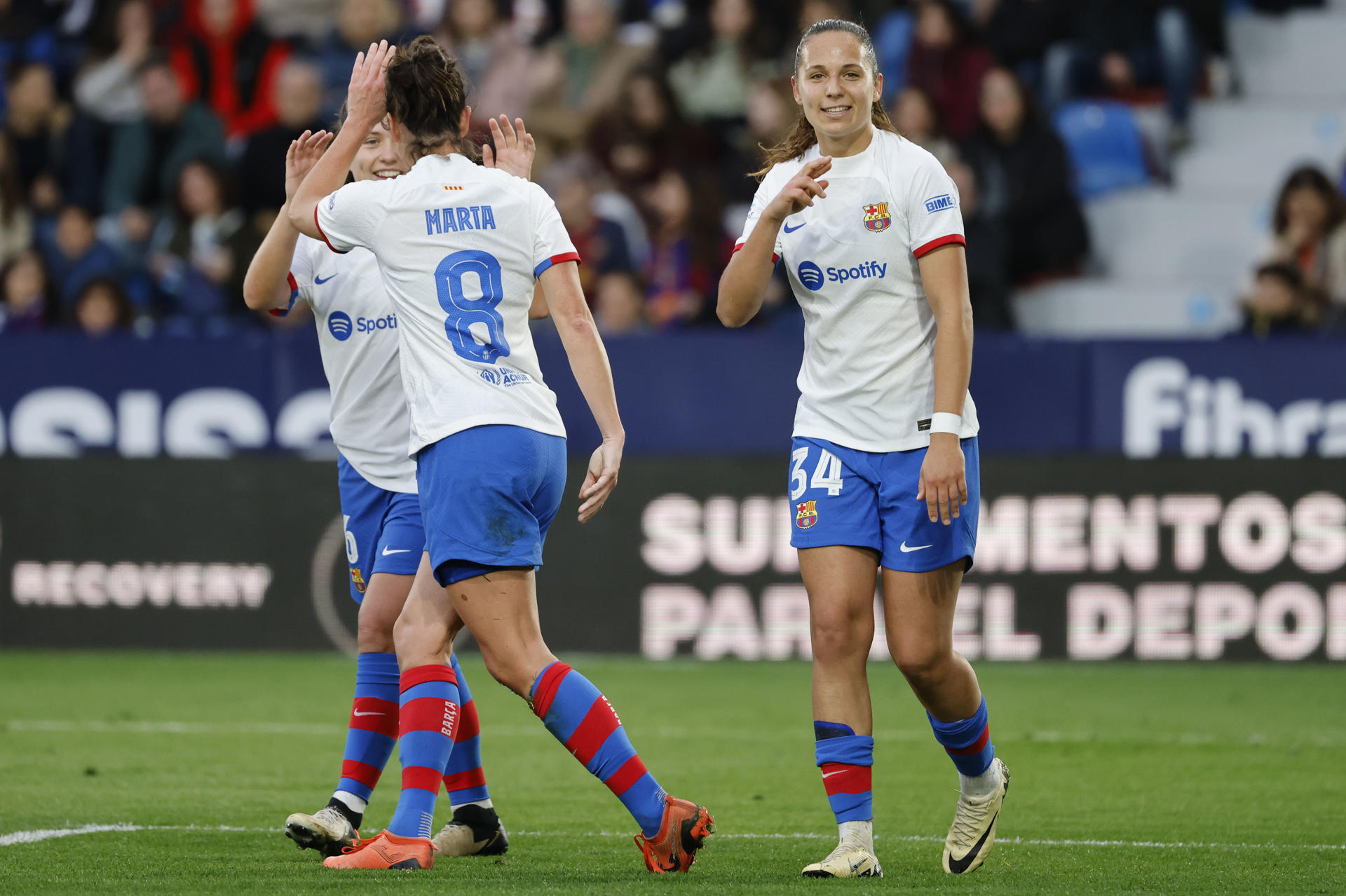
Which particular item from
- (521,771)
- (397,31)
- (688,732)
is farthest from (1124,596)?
(397,31)

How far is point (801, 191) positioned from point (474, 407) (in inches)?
39.8

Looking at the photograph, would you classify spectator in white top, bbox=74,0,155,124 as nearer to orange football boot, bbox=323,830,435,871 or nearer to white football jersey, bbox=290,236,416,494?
white football jersey, bbox=290,236,416,494

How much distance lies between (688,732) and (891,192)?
3.97 meters

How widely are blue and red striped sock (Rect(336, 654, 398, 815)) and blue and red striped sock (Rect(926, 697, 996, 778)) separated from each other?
1.57m

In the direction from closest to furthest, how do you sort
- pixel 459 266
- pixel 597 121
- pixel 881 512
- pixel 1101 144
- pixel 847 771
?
pixel 459 266, pixel 847 771, pixel 881 512, pixel 597 121, pixel 1101 144

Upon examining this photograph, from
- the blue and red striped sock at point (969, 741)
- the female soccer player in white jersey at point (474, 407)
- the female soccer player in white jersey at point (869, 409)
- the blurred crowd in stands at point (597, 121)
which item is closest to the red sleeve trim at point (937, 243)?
the female soccer player in white jersey at point (869, 409)

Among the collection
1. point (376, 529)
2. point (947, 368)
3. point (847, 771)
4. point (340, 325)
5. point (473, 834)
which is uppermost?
point (340, 325)

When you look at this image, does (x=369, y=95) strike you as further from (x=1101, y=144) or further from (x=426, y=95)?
(x=1101, y=144)

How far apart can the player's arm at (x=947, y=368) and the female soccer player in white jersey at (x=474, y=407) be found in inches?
32.5

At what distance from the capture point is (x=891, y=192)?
16.3 feet

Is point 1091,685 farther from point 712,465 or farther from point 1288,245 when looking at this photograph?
point 1288,245

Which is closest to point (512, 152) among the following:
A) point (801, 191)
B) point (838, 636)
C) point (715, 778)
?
point (801, 191)

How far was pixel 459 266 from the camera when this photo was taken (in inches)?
188

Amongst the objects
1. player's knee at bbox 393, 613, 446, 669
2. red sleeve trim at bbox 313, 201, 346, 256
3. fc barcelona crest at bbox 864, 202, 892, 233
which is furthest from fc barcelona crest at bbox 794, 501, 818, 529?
red sleeve trim at bbox 313, 201, 346, 256
